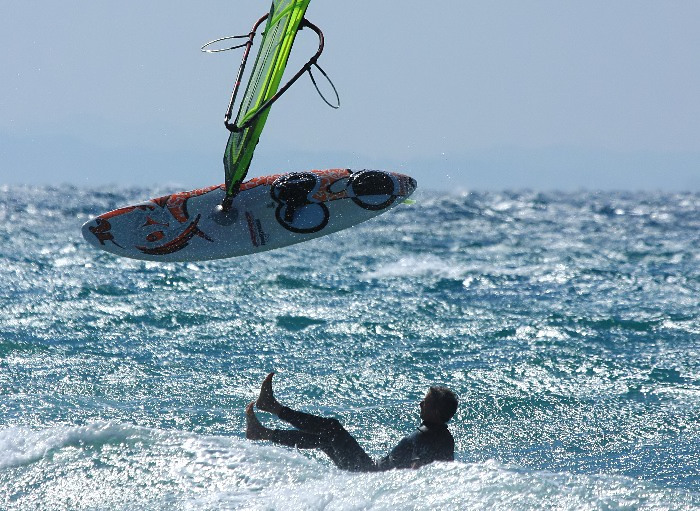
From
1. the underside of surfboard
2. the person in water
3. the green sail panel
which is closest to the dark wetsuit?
the person in water

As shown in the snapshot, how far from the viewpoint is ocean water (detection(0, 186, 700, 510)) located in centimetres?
610

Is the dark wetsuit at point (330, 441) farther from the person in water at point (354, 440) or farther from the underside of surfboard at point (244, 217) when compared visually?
the underside of surfboard at point (244, 217)

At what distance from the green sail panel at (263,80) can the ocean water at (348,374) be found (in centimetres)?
250

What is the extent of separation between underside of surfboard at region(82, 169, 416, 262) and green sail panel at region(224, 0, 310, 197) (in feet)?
1.64

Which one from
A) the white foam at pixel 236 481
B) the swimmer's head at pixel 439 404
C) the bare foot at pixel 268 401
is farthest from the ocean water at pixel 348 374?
the bare foot at pixel 268 401

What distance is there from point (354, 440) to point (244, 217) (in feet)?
11.4

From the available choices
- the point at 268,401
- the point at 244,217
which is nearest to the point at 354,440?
the point at 268,401

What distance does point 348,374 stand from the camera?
34.1 feet

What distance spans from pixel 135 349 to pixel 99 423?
4002 millimetres

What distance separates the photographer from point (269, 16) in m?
8.35

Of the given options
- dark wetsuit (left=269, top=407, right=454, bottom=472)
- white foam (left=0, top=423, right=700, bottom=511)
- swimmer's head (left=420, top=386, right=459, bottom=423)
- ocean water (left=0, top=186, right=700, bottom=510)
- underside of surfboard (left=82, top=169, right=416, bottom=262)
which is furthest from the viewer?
underside of surfboard (left=82, top=169, right=416, bottom=262)

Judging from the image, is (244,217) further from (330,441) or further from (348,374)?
(330,441)

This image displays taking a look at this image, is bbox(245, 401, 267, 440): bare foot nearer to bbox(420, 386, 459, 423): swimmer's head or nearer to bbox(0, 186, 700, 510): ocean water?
bbox(0, 186, 700, 510): ocean water

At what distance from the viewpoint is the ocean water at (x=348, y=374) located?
240 inches
